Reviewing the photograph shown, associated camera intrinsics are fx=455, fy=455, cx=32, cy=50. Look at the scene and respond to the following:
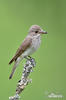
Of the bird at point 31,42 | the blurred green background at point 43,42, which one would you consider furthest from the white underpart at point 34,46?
the blurred green background at point 43,42

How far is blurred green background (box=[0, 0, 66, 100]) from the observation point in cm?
530

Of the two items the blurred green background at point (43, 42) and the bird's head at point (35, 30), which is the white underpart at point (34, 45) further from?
the blurred green background at point (43, 42)

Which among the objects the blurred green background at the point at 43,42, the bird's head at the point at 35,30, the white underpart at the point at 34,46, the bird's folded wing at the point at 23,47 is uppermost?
the bird's head at the point at 35,30

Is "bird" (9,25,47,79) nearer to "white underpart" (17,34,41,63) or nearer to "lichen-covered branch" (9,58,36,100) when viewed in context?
"white underpart" (17,34,41,63)

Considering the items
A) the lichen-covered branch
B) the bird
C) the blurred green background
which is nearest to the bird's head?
the bird

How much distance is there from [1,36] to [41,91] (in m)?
1.32

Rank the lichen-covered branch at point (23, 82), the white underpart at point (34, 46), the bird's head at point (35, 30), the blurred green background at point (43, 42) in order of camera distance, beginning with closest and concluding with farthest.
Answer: the lichen-covered branch at point (23, 82) → the bird's head at point (35, 30) → the white underpart at point (34, 46) → the blurred green background at point (43, 42)

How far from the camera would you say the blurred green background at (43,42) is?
5.30 m

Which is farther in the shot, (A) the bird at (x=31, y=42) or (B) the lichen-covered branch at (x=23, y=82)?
(A) the bird at (x=31, y=42)

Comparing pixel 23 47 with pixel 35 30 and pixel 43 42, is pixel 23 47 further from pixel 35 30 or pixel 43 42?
pixel 43 42

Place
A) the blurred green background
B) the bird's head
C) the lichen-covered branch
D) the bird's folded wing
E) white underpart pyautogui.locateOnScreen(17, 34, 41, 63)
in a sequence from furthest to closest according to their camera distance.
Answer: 1. the blurred green background
2. white underpart pyautogui.locateOnScreen(17, 34, 41, 63)
3. the bird's head
4. the bird's folded wing
5. the lichen-covered branch

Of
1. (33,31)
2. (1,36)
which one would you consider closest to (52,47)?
(1,36)

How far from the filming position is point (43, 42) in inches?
246

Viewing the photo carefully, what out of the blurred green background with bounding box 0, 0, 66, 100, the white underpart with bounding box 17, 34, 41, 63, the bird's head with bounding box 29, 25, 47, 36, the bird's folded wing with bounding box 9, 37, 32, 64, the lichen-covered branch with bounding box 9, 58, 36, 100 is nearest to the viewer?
the lichen-covered branch with bounding box 9, 58, 36, 100
